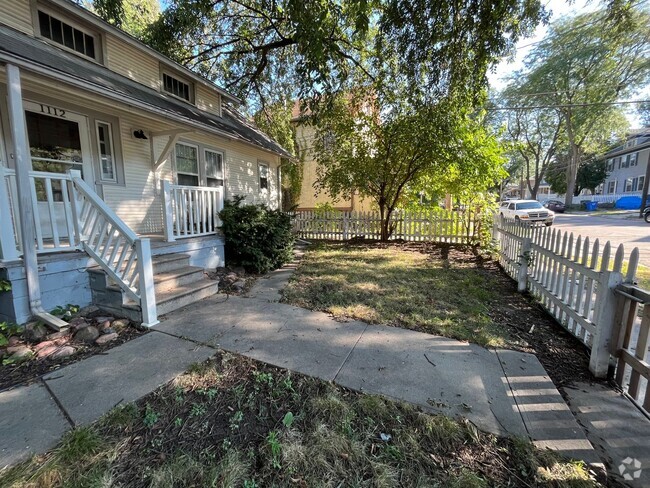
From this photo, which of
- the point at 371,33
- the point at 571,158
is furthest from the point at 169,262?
the point at 571,158

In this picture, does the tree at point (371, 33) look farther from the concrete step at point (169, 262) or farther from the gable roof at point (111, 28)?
the concrete step at point (169, 262)

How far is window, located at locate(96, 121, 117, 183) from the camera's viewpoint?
5.57m

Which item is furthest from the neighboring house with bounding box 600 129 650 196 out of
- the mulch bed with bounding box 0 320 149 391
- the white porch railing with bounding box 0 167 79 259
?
the white porch railing with bounding box 0 167 79 259

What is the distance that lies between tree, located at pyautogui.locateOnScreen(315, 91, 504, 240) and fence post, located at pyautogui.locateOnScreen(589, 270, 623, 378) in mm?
5580

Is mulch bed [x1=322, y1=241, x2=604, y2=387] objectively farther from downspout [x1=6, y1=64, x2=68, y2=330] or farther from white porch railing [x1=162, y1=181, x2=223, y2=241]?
white porch railing [x1=162, y1=181, x2=223, y2=241]

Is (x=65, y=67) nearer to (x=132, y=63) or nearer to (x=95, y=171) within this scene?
(x=95, y=171)

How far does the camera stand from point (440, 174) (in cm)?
946

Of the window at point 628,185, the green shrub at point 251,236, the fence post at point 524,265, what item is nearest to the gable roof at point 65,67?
the green shrub at point 251,236

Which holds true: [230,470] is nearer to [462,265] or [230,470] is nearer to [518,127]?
[462,265]

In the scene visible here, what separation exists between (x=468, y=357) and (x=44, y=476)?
3.23m

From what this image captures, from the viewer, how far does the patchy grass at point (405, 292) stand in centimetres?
365

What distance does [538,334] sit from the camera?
11.3 feet

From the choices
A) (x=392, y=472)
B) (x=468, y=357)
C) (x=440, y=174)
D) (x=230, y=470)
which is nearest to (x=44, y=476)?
(x=230, y=470)

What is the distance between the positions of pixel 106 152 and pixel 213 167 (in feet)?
9.33
